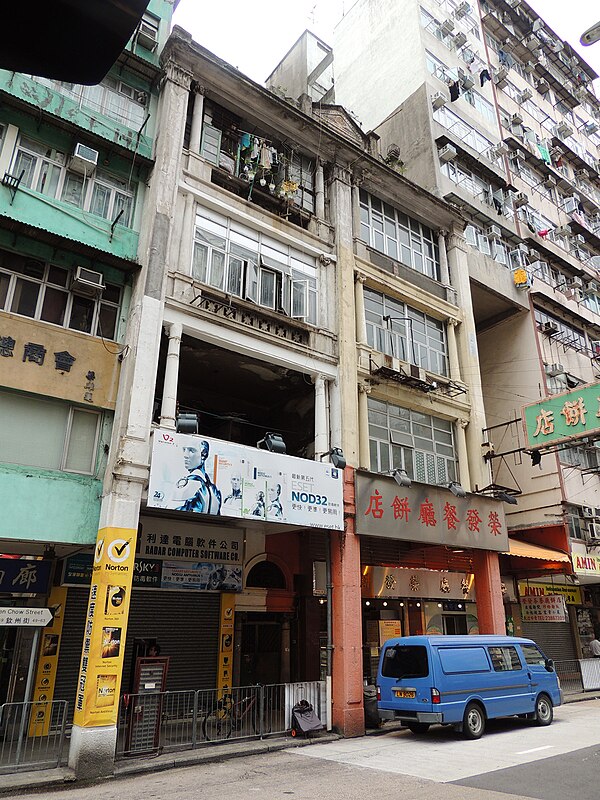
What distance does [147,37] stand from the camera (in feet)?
51.5

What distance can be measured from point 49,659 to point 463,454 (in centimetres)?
1315

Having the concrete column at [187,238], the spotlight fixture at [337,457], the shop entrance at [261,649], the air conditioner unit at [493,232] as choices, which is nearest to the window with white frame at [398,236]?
the air conditioner unit at [493,232]

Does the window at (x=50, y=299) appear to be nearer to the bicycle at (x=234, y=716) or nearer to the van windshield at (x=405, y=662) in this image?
the bicycle at (x=234, y=716)

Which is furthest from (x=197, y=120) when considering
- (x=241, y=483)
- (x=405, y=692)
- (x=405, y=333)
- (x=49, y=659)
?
(x=405, y=692)

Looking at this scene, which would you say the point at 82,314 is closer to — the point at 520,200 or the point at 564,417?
the point at 564,417

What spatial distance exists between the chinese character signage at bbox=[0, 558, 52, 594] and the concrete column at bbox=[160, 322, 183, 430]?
4254mm

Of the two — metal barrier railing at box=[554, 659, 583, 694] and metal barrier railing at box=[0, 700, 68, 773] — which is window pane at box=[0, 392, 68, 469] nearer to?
metal barrier railing at box=[0, 700, 68, 773]

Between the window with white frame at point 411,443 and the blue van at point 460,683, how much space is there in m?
5.17

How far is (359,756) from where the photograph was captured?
11086 millimetres

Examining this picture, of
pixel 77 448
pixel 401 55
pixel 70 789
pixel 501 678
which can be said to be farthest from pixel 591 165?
pixel 70 789

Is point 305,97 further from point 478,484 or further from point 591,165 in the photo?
point 591,165

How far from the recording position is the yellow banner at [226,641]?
15.5m

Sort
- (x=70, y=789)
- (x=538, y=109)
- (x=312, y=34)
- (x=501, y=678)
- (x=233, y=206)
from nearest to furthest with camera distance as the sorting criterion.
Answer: (x=70, y=789) → (x=501, y=678) → (x=233, y=206) → (x=312, y=34) → (x=538, y=109)

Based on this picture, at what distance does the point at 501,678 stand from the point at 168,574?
8.39m
